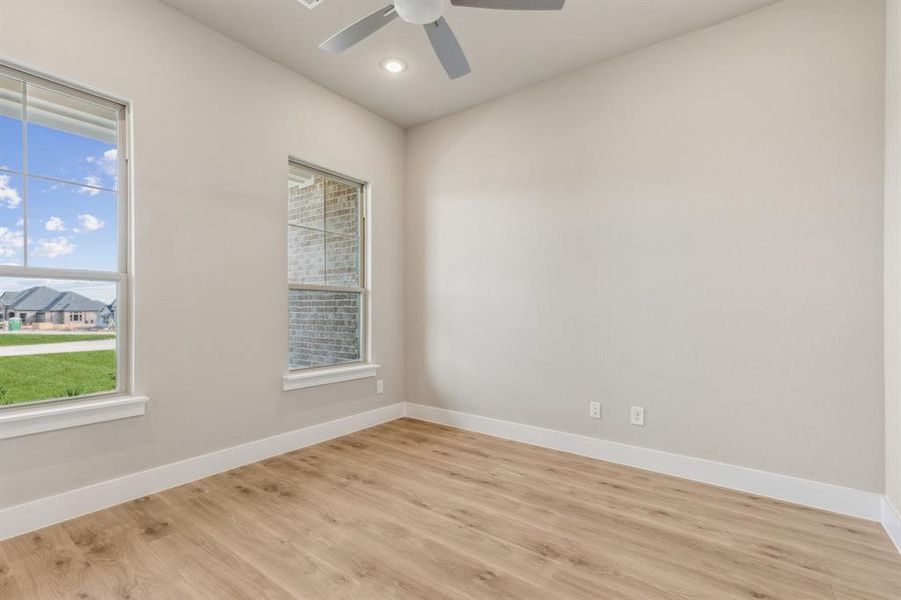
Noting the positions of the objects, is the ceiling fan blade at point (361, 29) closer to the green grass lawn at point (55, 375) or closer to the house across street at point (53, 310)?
the house across street at point (53, 310)

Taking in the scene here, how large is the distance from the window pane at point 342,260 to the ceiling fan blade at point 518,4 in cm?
226

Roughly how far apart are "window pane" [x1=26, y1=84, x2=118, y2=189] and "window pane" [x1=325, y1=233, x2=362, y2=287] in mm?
1550

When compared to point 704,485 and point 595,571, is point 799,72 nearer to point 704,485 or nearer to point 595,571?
point 704,485

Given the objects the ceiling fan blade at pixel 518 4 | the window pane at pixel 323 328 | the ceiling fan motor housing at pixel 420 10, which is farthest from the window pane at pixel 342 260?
the ceiling fan blade at pixel 518 4

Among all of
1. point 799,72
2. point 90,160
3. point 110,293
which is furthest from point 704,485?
point 90,160

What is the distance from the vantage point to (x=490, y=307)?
369 centimetres

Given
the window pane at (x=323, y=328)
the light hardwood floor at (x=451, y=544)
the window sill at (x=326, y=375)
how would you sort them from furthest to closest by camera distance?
the window pane at (x=323, y=328)
the window sill at (x=326, y=375)
the light hardwood floor at (x=451, y=544)

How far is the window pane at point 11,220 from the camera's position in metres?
2.07

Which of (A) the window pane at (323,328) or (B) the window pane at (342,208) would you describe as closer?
(A) the window pane at (323,328)

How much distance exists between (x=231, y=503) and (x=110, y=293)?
1.35 metres

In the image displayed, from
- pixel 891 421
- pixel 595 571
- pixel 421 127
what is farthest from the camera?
pixel 421 127

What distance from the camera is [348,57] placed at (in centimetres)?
304

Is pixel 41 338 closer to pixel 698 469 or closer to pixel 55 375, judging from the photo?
pixel 55 375

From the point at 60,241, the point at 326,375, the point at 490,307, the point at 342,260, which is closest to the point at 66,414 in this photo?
the point at 60,241
